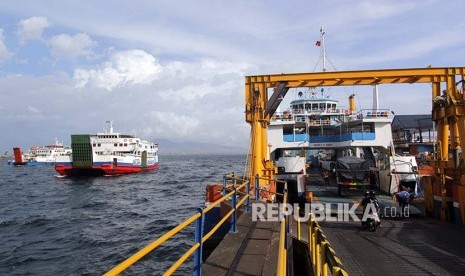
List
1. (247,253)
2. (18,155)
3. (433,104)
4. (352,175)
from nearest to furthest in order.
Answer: (247,253) → (433,104) → (352,175) → (18,155)

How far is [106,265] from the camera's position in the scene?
40.0 ft

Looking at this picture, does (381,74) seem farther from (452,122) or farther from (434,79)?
(452,122)

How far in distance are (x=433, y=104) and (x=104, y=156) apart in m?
49.1

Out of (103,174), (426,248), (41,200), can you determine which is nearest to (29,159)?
(103,174)

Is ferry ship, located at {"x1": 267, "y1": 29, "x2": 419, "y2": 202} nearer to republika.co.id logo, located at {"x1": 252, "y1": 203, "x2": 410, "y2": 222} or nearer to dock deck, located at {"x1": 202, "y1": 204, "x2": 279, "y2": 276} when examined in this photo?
republika.co.id logo, located at {"x1": 252, "y1": 203, "x2": 410, "y2": 222}

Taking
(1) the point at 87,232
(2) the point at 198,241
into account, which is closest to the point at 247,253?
(2) the point at 198,241

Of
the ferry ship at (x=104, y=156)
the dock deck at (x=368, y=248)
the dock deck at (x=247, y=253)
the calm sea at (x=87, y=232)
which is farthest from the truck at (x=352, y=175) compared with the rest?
the ferry ship at (x=104, y=156)

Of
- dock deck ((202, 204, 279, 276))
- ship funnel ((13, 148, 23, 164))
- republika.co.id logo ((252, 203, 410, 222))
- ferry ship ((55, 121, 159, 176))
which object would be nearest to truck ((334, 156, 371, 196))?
republika.co.id logo ((252, 203, 410, 222))

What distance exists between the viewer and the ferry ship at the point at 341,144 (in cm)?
1930

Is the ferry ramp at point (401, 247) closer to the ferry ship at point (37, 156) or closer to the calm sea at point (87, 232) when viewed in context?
Result: the calm sea at point (87, 232)

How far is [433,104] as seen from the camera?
1367 cm

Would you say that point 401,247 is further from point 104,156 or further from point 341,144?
point 104,156

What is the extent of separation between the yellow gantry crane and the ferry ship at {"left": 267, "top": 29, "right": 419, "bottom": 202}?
450 centimetres

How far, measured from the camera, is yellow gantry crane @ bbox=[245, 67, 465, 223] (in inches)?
478
